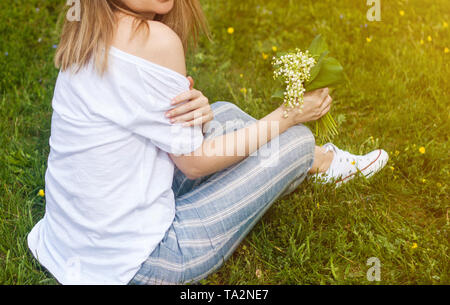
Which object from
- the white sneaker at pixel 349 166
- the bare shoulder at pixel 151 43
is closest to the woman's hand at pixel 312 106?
the white sneaker at pixel 349 166

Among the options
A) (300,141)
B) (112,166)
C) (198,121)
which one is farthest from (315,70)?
(112,166)

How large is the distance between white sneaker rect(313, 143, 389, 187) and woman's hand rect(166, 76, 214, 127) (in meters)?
0.82

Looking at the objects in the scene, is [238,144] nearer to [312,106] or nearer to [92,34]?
[312,106]

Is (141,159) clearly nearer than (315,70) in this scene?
Yes

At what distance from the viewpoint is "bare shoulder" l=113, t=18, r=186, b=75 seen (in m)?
1.55

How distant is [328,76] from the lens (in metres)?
2.00

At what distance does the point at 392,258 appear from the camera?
6.72ft

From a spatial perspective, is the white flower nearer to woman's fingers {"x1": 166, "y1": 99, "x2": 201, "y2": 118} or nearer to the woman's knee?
the woman's knee

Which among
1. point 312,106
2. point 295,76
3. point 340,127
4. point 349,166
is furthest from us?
point 340,127

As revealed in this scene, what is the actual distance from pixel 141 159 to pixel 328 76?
86cm

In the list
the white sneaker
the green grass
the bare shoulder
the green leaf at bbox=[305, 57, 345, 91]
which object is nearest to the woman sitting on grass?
the bare shoulder

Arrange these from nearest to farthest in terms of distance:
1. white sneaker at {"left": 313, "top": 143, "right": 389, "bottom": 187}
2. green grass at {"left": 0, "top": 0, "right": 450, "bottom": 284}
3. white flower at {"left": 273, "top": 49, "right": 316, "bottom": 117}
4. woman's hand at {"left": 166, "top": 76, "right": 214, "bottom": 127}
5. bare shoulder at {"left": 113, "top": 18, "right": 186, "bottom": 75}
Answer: bare shoulder at {"left": 113, "top": 18, "right": 186, "bottom": 75}, woman's hand at {"left": 166, "top": 76, "right": 214, "bottom": 127}, white flower at {"left": 273, "top": 49, "right": 316, "bottom": 117}, green grass at {"left": 0, "top": 0, "right": 450, "bottom": 284}, white sneaker at {"left": 313, "top": 143, "right": 389, "bottom": 187}
